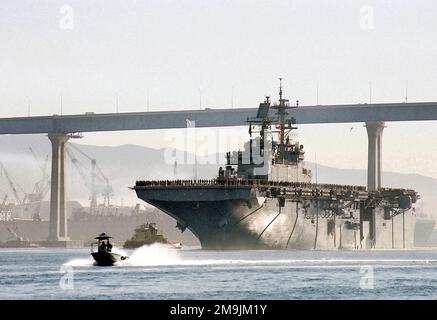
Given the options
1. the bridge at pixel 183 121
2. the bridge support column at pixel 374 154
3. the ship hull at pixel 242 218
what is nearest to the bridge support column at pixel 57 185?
the bridge at pixel 183 121

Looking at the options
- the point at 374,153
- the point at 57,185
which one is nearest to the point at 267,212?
the point at 374,153

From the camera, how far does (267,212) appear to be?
109 metres

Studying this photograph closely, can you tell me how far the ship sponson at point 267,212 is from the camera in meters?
105

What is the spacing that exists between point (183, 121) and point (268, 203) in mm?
71192

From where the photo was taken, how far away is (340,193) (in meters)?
125

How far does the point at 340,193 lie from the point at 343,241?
670 cm

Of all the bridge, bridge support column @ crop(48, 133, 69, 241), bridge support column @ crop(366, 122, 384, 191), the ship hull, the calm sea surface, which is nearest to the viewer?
the calm sea surface

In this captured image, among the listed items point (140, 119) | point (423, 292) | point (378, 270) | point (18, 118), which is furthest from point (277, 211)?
point (18, 118)

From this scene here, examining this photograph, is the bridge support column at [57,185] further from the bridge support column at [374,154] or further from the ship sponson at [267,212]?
the ship sponson at [267,212]

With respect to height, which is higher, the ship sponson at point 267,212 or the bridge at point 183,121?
the bridge at point 183,121

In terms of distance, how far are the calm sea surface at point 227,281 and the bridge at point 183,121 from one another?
8506 centimetres

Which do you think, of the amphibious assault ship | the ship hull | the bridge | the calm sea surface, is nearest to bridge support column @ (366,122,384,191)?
the bridge

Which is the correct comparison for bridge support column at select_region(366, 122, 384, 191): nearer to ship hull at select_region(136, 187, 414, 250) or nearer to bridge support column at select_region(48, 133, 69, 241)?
ship hull at select_region(136, 187, 414, 250)

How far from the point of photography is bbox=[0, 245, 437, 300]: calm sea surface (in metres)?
54.5
